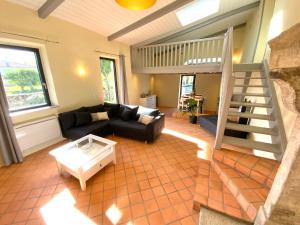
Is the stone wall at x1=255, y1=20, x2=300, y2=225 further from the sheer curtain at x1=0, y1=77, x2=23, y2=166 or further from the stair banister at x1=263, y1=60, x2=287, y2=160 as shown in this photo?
the sheer curtain at x1=0, y1=77, x2=23, y2=166

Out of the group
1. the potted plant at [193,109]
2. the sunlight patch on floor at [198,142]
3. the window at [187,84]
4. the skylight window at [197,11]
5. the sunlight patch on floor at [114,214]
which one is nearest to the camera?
the sunlight patch on floor at [114,214]

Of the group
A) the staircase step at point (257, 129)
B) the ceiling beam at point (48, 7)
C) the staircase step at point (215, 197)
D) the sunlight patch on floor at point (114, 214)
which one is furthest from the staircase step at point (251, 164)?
the ceiling beam at point (48, 7)

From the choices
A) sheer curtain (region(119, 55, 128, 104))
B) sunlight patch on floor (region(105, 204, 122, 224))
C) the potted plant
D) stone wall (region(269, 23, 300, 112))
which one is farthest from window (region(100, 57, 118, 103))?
stone wall (region(269, 23, 300, 112))

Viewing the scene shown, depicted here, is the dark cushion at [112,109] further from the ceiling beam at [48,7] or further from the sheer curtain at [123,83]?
the ceiling beam at [48,7]

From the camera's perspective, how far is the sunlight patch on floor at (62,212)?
59.3 inches

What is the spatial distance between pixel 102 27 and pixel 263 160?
4.42 meters

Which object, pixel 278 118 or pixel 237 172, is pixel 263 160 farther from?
pixel 278 118

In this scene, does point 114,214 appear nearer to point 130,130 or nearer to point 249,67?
point 130,130

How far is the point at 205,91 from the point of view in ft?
21.4

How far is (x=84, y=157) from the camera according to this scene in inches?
79.4

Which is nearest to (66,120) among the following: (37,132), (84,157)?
(37,132)

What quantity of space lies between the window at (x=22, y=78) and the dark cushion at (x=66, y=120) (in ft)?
1.88

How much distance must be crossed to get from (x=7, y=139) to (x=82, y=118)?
128 cm

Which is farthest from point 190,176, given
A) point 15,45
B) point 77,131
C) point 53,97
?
point 15,45
